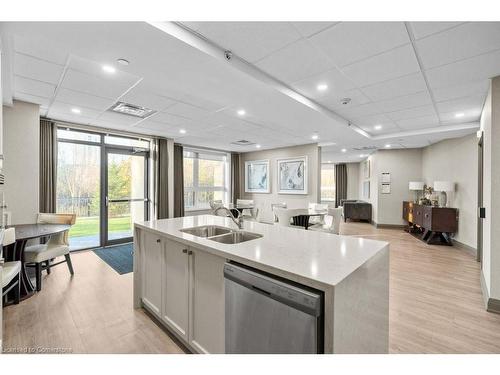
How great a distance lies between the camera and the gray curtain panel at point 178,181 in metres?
6.25

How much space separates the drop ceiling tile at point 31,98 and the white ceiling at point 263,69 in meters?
0.03

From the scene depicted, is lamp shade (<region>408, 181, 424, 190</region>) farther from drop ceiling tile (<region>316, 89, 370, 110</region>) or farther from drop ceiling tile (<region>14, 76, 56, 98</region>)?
drop ceiling tile (<region>14, 76, 56, 98</region>)

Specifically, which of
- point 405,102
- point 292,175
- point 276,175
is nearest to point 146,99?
point 405,102

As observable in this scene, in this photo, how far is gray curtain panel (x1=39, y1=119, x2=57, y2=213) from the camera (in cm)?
400

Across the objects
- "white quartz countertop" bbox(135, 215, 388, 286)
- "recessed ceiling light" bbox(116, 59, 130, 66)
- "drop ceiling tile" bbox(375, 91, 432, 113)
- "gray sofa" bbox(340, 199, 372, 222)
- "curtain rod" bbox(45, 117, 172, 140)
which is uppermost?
"drop ceiling tile" bbox(375, 91, 432, 113)

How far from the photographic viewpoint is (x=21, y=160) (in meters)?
3.41

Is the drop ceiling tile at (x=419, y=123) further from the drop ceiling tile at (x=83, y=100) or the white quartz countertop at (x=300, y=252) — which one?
the drop ceiling tile at (x=83, y=100)

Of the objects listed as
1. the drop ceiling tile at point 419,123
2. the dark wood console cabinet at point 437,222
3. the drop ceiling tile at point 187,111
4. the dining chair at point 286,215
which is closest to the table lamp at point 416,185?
Answer: the dark wood console cabinet at point 437,222

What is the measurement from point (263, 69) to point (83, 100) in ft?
8.57

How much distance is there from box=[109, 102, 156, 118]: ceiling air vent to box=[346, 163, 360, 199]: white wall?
9772mm

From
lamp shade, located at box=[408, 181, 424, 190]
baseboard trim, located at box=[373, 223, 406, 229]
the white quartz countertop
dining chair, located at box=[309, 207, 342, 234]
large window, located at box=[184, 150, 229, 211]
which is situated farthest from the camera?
baseboard trim, located at box=[373, 223, 406, 229]

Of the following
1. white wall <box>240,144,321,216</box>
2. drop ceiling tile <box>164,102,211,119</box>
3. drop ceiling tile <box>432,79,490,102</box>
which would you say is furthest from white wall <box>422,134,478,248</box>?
drop ceiling tile <box>164,102,211,119</box>

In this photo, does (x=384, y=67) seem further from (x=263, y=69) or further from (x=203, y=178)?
(x=203, y=178)
